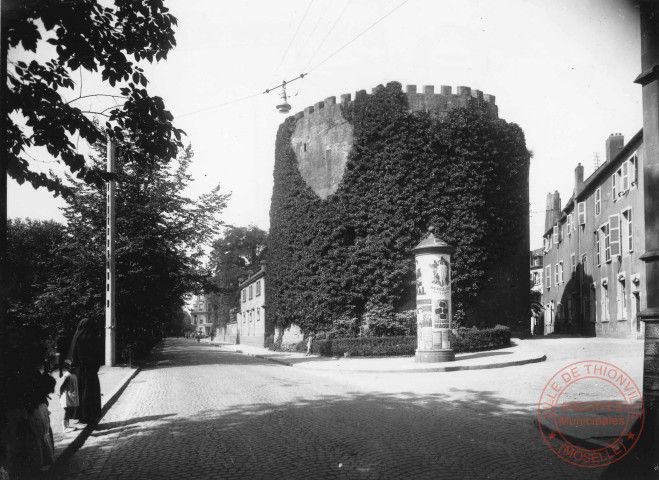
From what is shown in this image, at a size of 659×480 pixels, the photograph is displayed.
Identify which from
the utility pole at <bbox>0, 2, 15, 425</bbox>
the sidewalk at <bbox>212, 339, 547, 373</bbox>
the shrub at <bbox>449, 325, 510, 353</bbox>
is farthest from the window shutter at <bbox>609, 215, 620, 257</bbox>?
the utility pole at <bbox>0, 2, 15, 425</bbox>

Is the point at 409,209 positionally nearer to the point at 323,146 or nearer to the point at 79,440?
the point at 323,146

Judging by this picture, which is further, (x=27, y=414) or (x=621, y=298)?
(x=621, y=298)

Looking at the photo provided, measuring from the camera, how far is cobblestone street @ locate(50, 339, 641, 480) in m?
5.68

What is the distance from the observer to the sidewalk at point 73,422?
22.4 ft

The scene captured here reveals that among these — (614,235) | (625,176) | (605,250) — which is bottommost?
(605,250)

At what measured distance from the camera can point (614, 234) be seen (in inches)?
1061

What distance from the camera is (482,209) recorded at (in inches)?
1058

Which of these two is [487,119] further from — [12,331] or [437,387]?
[12,331]

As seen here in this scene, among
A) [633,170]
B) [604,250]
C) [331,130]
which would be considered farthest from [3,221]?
[604,250]

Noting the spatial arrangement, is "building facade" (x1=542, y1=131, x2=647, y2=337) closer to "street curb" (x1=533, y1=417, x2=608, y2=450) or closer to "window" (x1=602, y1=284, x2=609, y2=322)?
"window" (x1=602, y1=284, x2=609, y2=322)

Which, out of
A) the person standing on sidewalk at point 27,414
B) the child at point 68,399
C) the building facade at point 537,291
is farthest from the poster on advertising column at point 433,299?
the building facade at point 537,291

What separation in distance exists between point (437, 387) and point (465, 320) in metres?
14.3

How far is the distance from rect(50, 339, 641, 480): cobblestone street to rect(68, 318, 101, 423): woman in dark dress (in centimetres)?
33

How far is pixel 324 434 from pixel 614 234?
23718 millimetres
